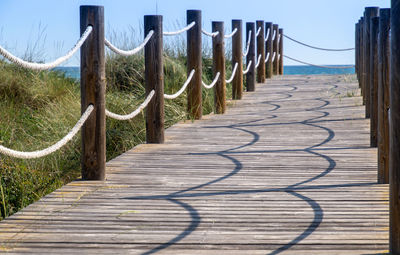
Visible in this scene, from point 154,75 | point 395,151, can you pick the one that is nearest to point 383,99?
point 395,151

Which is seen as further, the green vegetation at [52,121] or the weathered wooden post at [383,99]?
the green vegetation at [52,121]

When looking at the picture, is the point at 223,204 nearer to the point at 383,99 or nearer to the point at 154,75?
the point at 383,99

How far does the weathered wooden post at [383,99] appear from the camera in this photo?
12.3ft

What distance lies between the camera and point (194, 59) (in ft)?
22.5

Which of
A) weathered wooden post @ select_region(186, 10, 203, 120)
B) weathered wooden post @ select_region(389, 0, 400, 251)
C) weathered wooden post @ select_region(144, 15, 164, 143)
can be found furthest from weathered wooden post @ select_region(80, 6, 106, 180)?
weathered wooden post @ select_region(186, 10, 203, 120)

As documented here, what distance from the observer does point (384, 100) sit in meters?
4.04

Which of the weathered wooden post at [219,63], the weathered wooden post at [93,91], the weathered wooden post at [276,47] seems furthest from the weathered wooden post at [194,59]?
the weathered wooden post at [276,47]

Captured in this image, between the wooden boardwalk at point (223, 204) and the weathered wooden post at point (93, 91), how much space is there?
0.15 metres

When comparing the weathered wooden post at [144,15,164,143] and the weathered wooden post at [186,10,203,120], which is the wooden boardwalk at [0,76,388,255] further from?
the weathered wooden post at [186,10,203,120]

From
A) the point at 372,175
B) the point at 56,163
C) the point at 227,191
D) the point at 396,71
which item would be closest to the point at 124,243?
the point at 227,191

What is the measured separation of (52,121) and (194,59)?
5.60 feet

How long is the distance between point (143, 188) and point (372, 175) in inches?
58.0

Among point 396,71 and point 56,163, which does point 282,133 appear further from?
point 396,71

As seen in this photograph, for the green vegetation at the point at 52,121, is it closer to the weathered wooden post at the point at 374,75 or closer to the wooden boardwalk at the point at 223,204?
the wooden boardwalk at the point at 223,204
